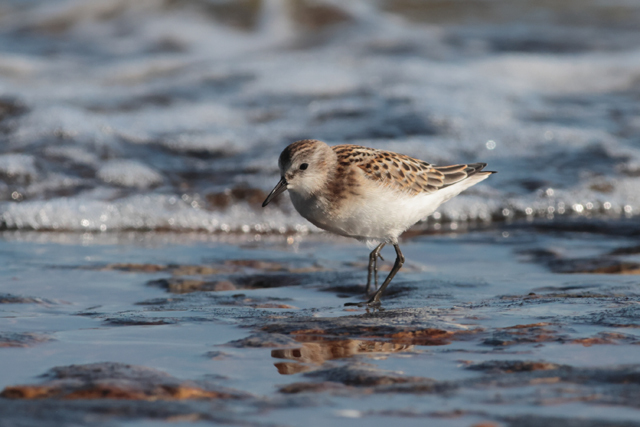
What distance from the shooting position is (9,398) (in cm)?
272

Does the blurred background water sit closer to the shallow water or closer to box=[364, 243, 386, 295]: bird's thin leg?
the shallow water

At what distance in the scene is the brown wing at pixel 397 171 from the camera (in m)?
4.99

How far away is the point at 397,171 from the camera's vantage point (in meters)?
5.14

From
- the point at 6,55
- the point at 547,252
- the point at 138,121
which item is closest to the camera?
the point at 547,252

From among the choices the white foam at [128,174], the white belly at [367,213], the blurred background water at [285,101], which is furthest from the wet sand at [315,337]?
the white foam at [128,174]

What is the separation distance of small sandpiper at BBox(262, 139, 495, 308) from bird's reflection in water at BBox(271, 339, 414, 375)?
3.41ft

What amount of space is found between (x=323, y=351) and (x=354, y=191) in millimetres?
1587

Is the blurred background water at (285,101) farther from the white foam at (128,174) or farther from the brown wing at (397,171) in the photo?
the brown wing at (397,171)

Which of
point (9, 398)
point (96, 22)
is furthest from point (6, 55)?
point (9, 398)

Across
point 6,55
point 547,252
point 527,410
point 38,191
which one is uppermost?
point 6,55

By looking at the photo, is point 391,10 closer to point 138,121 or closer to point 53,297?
point 138,121

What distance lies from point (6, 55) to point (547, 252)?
1192 cm

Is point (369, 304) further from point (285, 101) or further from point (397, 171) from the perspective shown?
point (285, 101)

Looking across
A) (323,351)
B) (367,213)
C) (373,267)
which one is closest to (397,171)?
(367,213)
